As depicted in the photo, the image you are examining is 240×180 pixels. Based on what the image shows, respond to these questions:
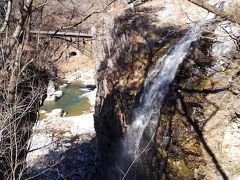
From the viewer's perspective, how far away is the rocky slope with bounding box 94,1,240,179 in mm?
5273

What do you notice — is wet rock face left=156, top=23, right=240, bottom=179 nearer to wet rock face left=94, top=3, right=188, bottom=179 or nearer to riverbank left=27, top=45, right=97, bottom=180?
wet rock face left=94, top=3, right=188, bottom=179

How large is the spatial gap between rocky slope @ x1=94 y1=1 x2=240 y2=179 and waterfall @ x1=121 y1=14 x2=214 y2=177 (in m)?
0.28

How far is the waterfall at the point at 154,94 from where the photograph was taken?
22.9 ft

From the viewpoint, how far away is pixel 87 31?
18734 millimetres

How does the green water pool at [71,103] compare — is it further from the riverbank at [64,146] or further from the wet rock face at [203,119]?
the wet rock face at [203,119]

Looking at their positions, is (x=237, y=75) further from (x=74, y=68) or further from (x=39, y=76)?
(x=74, y=68)

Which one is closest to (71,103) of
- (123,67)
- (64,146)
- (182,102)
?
(64,146)

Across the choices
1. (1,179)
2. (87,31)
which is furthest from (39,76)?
(87,31)

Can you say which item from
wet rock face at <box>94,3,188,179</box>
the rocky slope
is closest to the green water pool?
wet rock face at <box>94,3,188,179</box>

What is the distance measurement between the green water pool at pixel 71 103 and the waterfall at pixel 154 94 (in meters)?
11.1

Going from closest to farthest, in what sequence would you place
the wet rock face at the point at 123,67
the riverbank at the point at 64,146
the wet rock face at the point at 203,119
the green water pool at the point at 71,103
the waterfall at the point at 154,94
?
the wet rock face at the point at 203,119
the waterfall at the point at 154,94
the wet rock face at the point at 123,67
the riverbank at the point at 64,146
the green water pool at the point at 71,103

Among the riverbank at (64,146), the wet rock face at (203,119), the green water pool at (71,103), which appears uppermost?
the wet rock face at (203,119)

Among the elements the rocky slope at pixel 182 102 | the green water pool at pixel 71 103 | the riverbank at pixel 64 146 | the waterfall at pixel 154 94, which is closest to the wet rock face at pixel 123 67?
the rocky slope at pixel 182 102

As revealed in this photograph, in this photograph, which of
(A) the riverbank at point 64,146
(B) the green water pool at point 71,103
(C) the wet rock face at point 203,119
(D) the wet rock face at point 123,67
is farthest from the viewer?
(B) the green water pool at point 71,103
